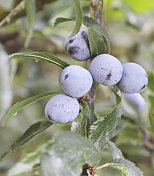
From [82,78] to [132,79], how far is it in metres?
0.11

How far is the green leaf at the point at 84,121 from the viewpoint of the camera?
0.60m

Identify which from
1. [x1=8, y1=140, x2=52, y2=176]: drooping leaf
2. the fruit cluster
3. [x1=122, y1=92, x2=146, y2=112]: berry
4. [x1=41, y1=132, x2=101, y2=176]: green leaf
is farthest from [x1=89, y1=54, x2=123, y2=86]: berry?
[x1=122, y1=92, x2=146, y2=112]: berry

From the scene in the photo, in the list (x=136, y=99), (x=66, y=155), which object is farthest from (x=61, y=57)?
(x=66, y=155)

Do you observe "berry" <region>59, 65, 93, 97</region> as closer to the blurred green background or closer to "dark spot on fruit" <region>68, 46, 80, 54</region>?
"dark spot on fruit" <region>68, 46, 80, 54</region>

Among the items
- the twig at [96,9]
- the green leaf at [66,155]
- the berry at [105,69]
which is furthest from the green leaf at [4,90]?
the twig at [96,9]

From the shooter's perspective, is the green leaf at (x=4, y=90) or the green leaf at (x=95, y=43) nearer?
the green leaf at (x=4, y=90)

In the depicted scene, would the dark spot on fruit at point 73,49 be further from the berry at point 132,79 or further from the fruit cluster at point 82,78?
the berry at point 132,79

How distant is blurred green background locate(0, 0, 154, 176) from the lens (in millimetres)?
1036

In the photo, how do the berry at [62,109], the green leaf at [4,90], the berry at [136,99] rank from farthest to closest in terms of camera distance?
the berry at [136,99] → the berry at [62,109] → the green leaf at [4,90]

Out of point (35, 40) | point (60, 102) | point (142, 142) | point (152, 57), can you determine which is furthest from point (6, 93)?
A: point (152, 57)

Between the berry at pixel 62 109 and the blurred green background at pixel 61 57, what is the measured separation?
195 mm

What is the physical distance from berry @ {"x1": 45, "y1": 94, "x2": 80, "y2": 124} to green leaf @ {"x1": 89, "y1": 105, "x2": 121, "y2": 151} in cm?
5

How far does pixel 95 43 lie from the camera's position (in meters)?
0.60

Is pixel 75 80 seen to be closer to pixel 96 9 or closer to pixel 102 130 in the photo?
pixel 102 130
